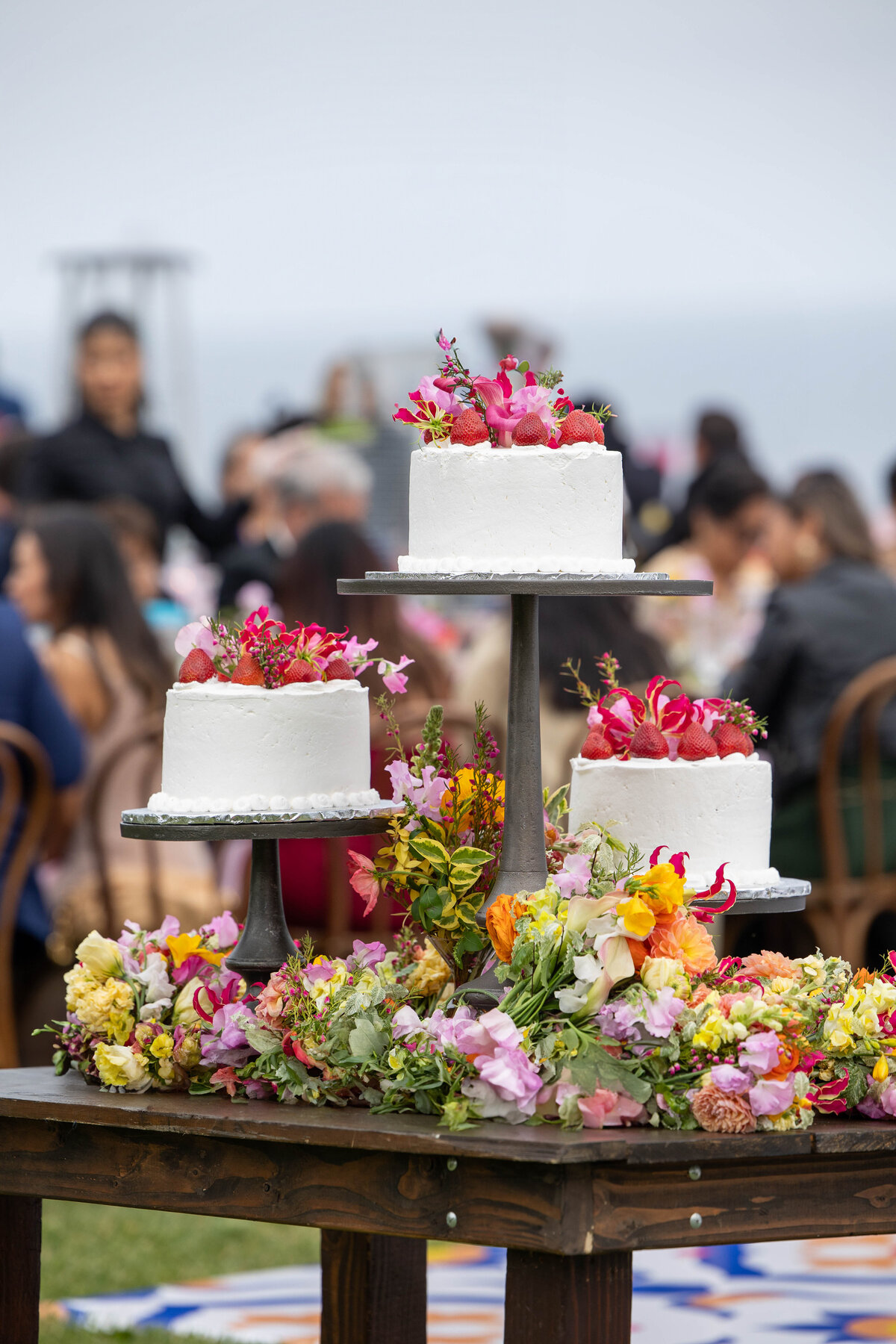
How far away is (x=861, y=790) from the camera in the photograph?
3.87m

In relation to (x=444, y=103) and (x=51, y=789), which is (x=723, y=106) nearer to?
(x=444, y=103)

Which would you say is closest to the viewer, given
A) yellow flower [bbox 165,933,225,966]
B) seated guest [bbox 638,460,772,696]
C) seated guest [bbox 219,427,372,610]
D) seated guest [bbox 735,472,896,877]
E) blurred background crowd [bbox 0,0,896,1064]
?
yellow flower [bbox 165,933,225,966]

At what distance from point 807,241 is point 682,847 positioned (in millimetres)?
8209

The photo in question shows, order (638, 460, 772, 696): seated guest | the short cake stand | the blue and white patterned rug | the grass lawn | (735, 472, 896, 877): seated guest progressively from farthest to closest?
(638, 460, 772, 696): seated guest → (735, 472, 896, 877): seated guest → the grass lawn → the blue and white patterned rug → the short cake stand

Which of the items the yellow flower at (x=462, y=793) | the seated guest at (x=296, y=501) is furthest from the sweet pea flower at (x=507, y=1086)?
the seated guest at (x=296, y=501)

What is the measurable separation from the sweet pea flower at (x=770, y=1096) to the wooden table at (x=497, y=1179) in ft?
0.07

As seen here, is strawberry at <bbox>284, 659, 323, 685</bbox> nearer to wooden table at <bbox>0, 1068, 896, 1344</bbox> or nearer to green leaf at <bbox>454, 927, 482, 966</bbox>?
green leaf at <bbox>454, 927, 482, 966</bbox>

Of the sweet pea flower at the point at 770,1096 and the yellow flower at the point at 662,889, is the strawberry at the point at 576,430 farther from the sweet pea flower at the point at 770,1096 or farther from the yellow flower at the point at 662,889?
the sweet pea flower at the point at 770,1096

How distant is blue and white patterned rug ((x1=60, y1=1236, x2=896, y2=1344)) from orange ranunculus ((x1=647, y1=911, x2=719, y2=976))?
1.19m

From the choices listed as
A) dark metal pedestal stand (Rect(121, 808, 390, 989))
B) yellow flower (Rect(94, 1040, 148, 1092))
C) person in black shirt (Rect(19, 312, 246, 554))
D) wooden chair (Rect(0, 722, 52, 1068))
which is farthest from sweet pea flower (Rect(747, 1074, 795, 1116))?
person in black shirt (Rect(19, 312, 246, 554))

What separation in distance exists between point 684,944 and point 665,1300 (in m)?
1.42

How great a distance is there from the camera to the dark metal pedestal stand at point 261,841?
67.7 inches

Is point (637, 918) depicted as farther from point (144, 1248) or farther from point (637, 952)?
point (144, 1248)

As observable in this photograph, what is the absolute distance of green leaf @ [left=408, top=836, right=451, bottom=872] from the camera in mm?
1691
